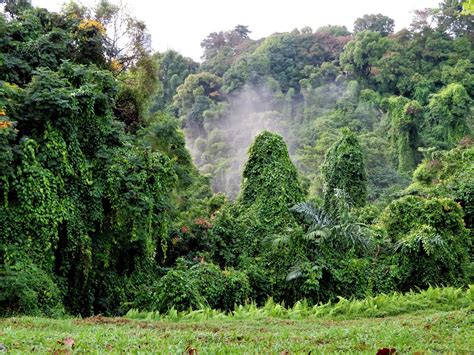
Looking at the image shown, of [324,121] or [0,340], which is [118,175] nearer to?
[0,340]

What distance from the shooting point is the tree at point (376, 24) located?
47156mm

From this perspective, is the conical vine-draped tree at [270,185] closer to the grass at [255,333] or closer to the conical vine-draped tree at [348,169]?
the conical vine-draped tree at [348,169]

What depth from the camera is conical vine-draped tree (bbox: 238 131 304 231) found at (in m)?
13.5

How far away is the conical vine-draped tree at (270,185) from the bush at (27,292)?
621cm

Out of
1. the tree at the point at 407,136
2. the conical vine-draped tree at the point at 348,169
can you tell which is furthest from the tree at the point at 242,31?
the conical vine-draped tree at the point at 348,169

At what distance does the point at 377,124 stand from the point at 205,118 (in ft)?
47.0

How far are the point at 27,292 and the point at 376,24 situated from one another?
4665cm

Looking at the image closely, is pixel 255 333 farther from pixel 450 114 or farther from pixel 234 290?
pixel 450 114

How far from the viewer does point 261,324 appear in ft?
26.3

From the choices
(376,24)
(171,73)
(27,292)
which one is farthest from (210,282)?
(376,24)

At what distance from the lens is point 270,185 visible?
13.8 meters

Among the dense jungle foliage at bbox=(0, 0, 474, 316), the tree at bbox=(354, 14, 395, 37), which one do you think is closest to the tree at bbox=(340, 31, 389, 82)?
the tree at bbox=(354, 14, 395, 37)

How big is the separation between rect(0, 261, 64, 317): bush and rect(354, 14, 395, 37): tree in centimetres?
4401

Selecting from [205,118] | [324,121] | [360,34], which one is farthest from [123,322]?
[360,34]
